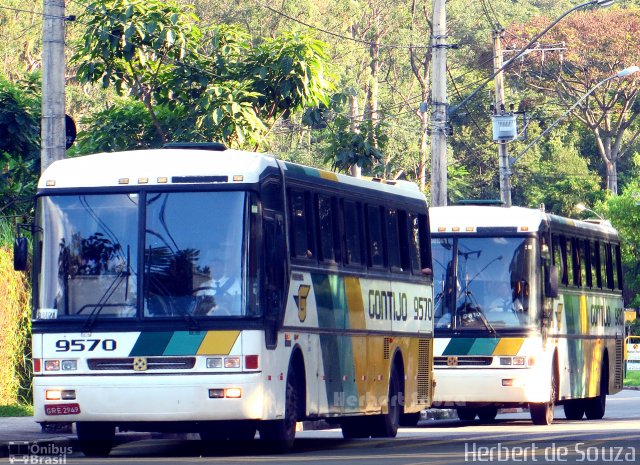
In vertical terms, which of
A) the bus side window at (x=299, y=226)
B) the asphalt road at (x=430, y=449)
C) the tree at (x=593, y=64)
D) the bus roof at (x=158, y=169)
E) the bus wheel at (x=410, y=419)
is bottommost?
the asphalt road at (x=430, y=449)

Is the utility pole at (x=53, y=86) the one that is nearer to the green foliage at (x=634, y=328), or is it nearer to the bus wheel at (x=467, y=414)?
the bus wheel at (x=467, y=414)

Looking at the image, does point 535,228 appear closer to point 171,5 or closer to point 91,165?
point 171,5

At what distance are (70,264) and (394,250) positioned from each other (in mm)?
5745

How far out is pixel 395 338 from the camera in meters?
19.9

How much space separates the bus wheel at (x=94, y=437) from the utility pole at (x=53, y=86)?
3639mm

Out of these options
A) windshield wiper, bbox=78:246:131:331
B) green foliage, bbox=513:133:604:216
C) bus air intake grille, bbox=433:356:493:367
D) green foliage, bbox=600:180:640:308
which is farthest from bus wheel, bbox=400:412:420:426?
green foliage, bbox=513:133:604:216

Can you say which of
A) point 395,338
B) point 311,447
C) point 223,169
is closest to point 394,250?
point 395,338

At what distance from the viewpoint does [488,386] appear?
23219mm

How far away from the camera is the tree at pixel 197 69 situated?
2286 cm

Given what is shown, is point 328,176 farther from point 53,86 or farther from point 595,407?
point 595,407

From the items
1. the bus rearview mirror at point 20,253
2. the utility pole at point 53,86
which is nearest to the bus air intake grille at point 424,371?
the utility pole at point 53,86

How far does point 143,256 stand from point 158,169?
0.94 meters

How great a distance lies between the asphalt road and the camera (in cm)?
1442

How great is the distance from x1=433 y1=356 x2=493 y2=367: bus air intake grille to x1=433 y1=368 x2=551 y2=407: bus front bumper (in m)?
0.08
